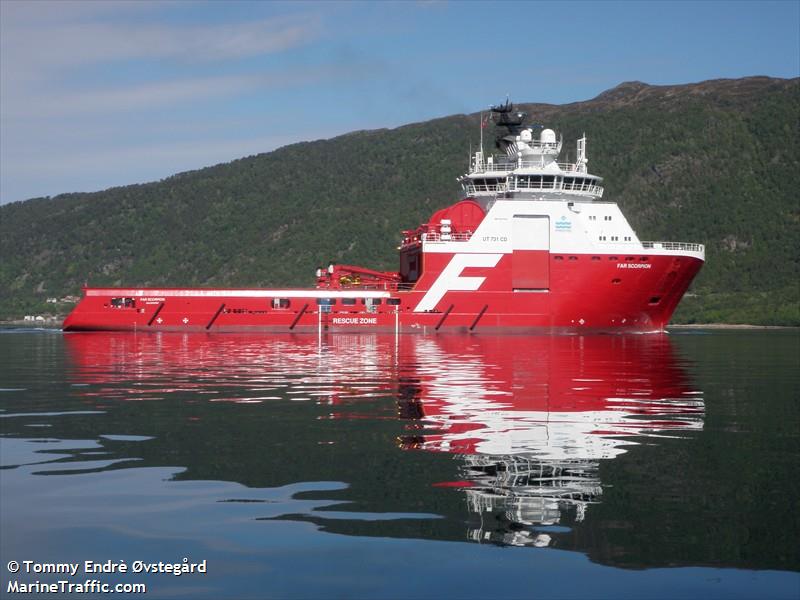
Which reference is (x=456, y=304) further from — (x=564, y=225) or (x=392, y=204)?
(x=392, y=204)

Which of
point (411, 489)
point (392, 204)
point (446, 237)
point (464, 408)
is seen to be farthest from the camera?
point (392, 204)

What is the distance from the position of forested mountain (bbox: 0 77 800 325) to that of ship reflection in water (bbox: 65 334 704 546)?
237 ft

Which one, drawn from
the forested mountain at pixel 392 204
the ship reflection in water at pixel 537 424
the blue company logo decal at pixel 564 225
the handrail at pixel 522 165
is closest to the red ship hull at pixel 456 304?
the blue company logo decal at pixel 564 225

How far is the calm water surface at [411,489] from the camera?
21.3ft

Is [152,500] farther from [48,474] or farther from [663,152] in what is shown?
[663,152]

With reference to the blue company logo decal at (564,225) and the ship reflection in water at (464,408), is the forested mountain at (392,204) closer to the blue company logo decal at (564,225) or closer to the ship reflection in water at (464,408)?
the blue company logo decal at (564,225)

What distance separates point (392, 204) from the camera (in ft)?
455

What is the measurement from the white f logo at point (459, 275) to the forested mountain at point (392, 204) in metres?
49.3

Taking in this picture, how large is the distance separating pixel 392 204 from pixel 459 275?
296 ft

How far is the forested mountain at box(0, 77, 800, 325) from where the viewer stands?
117812 mm

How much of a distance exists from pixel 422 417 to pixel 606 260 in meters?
36.6

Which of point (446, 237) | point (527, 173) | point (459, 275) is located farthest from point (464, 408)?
point (527, 173)

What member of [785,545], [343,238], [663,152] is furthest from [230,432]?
[663,152]

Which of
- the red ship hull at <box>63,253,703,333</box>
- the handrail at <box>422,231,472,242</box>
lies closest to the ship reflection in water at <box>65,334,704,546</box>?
the red ship hull at <box>63,253,703,333</box>
